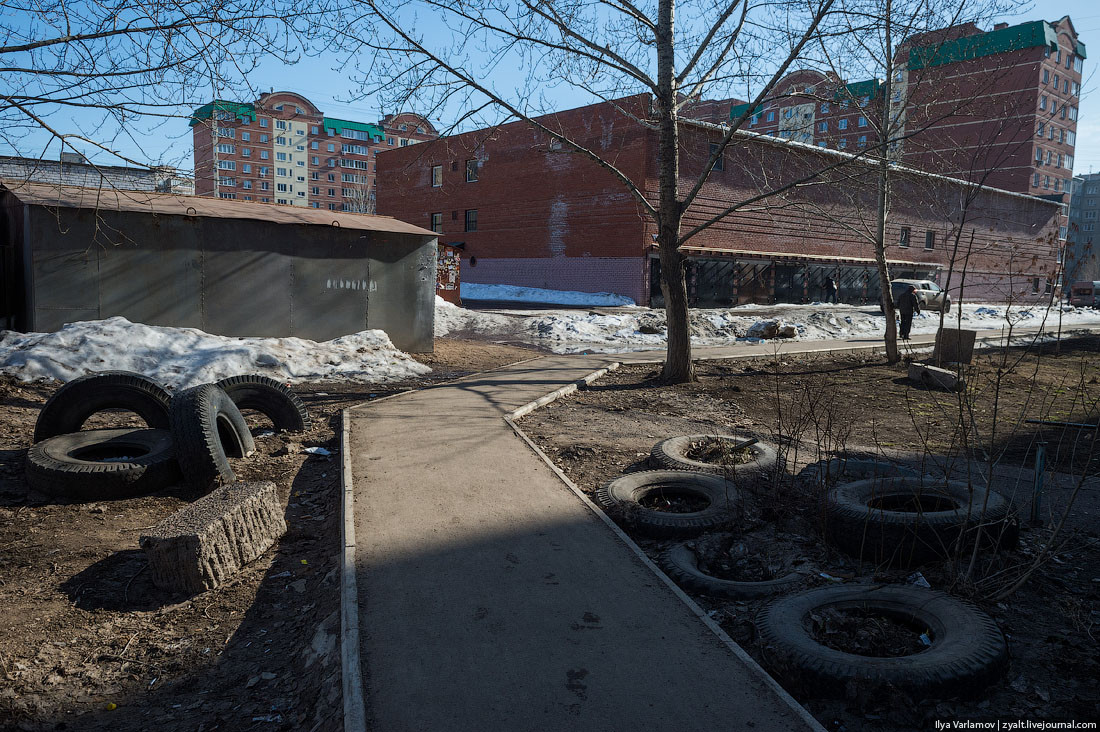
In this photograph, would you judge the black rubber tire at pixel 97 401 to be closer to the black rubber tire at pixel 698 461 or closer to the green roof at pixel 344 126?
the black rubber tire at pixel 698 461

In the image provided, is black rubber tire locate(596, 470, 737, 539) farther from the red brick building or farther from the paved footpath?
the red brick building

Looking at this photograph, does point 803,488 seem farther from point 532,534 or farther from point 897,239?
point 897,239

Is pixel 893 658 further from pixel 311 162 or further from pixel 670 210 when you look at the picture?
pixel 311 162

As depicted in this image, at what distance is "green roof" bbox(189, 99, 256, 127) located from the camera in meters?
6.52

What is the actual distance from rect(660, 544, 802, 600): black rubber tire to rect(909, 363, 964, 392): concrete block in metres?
9.35

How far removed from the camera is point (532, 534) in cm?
478

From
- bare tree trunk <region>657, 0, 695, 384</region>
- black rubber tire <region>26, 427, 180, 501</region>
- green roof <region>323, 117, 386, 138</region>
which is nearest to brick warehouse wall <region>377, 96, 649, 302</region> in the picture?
bare tree trunk <region>657, 0, 695, 384</region>

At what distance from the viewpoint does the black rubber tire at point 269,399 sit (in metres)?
7.75

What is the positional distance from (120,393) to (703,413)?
725cm

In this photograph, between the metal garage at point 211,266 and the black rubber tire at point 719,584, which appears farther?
the metal garage at point 211,266

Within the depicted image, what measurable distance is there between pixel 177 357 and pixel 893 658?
35.8 ft

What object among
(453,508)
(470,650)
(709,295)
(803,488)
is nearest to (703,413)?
(803,488)

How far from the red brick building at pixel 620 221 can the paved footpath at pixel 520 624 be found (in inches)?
963

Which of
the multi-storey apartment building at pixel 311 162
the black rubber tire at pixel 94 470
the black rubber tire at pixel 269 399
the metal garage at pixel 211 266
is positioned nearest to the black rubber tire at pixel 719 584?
the black rubber tire at pixel 94 470
